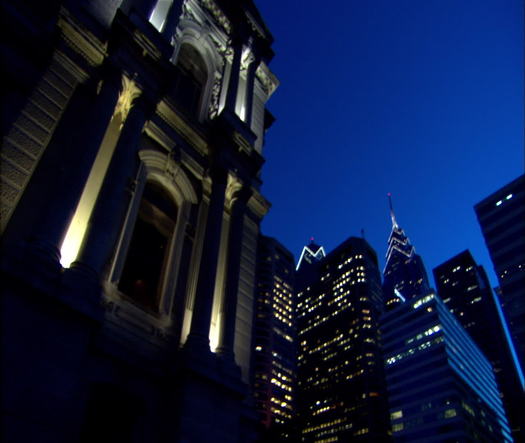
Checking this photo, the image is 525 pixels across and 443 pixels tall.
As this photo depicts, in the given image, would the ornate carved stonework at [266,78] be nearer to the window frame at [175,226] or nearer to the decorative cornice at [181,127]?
the decorative cornice at [181,127]

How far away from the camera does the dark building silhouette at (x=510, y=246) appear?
205 feet

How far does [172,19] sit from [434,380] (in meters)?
113

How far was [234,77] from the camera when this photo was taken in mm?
26188

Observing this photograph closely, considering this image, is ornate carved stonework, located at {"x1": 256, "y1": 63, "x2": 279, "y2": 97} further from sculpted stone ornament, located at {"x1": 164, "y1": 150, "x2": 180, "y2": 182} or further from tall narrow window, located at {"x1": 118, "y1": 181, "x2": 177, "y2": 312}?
tall narrow window, located at {"x1": 118, "y1": 181, "x2": 177, "y2": 312}

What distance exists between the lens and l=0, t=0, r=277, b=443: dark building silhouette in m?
Result: 10.9

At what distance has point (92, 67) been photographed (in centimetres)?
1770

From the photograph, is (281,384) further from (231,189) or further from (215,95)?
(231,189)

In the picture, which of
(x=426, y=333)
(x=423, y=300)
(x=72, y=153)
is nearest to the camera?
(x=72, y=153)

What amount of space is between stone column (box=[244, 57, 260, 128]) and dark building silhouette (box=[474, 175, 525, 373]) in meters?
54.9

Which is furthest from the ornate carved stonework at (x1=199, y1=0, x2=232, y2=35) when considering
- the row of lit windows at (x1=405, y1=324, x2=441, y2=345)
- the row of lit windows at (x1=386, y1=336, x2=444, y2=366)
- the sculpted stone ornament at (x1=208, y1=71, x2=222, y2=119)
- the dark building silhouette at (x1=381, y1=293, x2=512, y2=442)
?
the row of lit windows at (x1=405, y1=324, x2=441, y2=345)

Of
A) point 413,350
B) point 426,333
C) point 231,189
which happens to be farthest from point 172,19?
point 413,350

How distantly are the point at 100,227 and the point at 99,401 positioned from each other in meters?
5.39

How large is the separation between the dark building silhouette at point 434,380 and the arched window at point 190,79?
105m

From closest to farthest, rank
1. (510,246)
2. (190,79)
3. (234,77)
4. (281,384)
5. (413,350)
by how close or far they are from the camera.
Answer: (190,79) → (234,77) → (510,246) → (413,350) → (281,384)
